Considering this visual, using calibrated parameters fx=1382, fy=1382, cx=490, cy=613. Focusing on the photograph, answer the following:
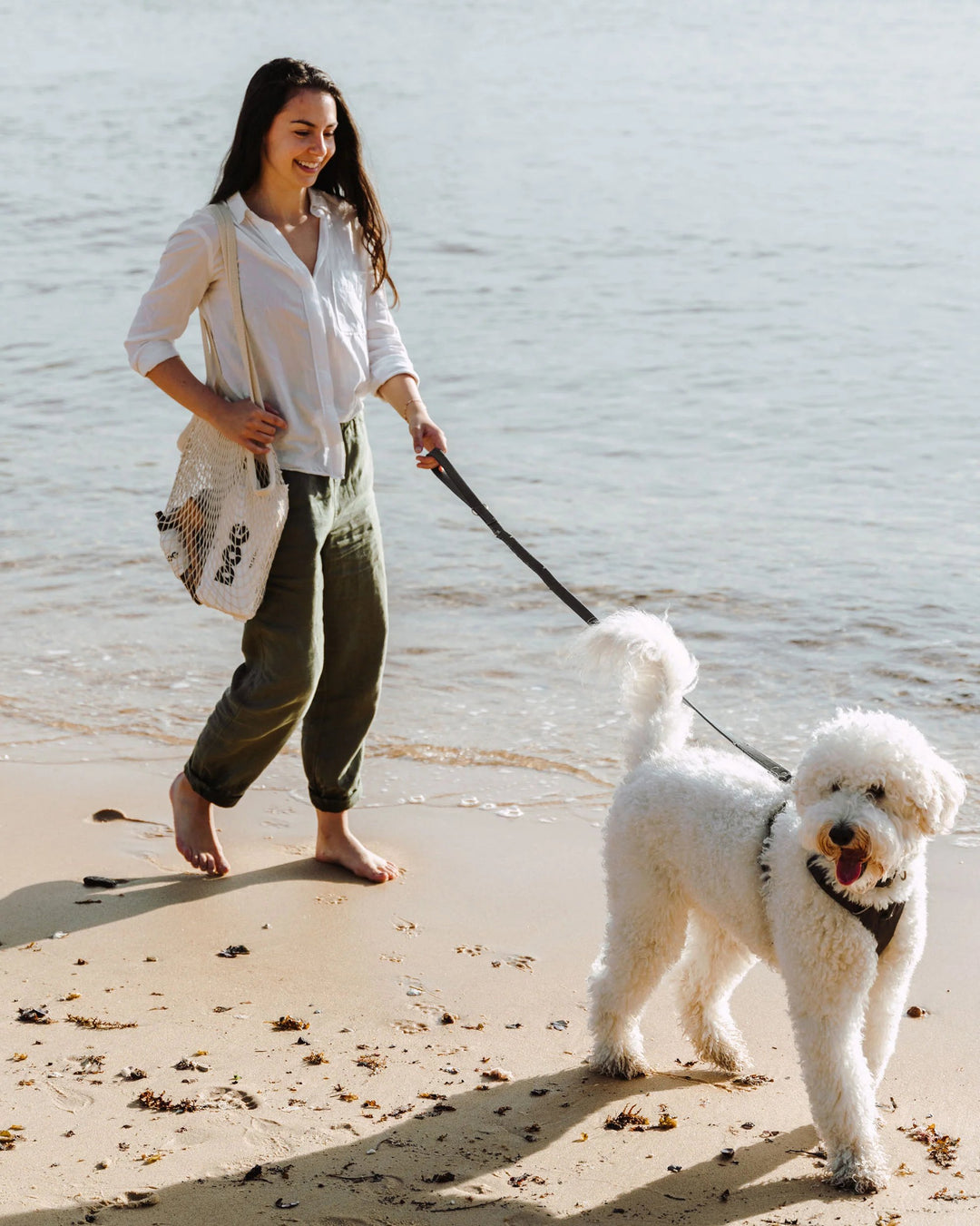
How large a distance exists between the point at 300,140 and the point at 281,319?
51 centimetres

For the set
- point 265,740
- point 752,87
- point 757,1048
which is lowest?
point 757,1048

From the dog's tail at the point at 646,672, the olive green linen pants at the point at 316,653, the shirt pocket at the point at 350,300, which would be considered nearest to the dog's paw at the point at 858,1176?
the dog's tail at the point at 646,672

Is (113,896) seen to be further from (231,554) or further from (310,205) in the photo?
(310,205)

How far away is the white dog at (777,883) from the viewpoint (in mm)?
2928

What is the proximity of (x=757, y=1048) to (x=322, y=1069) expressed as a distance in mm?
1162

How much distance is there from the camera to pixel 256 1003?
12.6 ft

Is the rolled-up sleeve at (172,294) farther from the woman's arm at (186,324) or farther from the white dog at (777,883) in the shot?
the white dog at (777,883)

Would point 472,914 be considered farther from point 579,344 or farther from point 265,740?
point 579,344

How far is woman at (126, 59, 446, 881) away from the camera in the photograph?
13.1ft

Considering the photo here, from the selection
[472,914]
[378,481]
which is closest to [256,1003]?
[472,914]

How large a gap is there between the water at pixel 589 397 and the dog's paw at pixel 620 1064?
7.32 ft

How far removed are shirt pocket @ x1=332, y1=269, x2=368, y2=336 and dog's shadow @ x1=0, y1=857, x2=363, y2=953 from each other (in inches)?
71.1

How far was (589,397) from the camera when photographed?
38.7 ft

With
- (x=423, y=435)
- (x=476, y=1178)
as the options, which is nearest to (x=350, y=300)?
(x=423, y=435)
